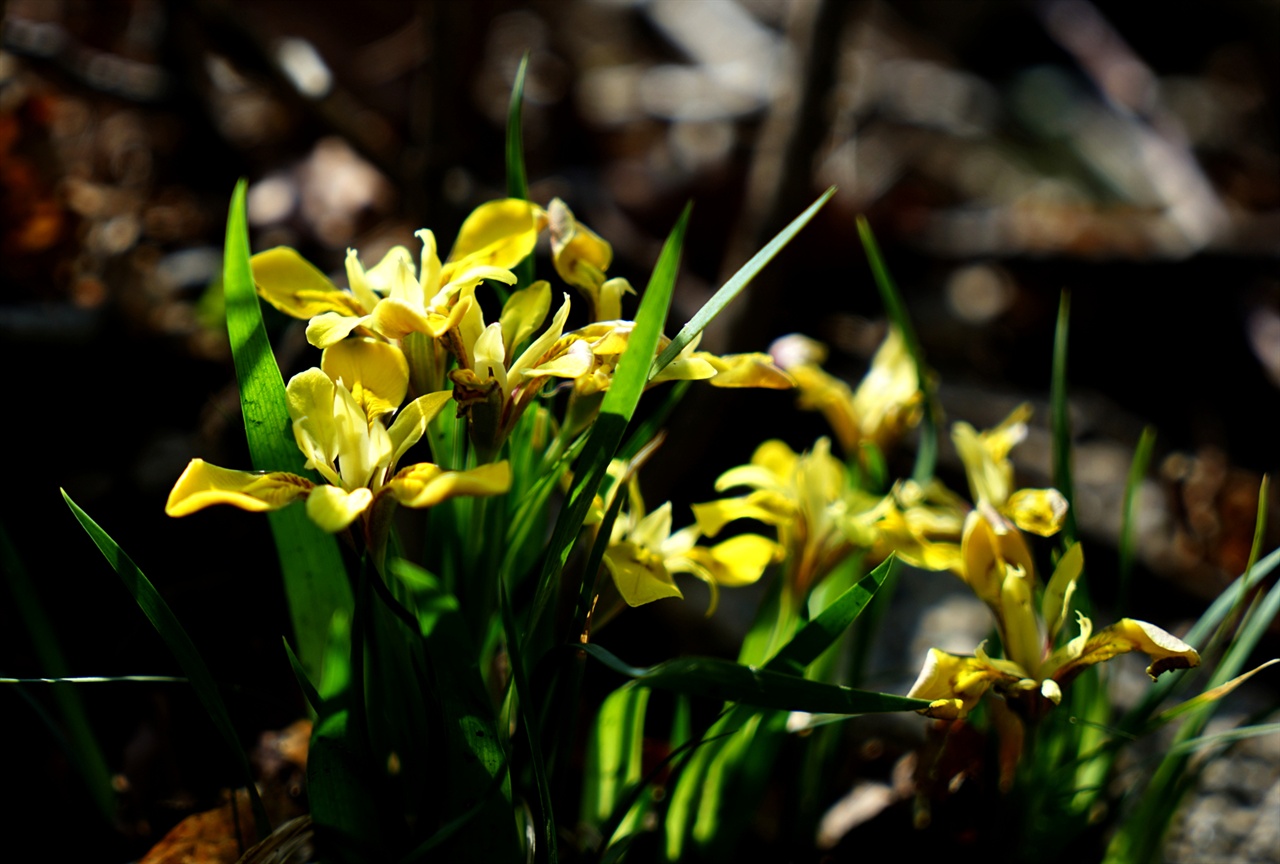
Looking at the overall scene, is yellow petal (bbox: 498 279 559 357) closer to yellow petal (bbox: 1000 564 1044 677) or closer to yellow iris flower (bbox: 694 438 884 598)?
yellow iris flower (bbox: 694 438 884 598)

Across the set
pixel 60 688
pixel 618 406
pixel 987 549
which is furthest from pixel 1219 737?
pixel 60 688

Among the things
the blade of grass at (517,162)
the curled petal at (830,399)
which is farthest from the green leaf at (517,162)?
the curled petal at (830,399)

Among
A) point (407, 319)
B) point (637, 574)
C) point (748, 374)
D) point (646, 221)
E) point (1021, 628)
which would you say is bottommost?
point (646, 221)

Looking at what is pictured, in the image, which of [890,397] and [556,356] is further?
[890,397]

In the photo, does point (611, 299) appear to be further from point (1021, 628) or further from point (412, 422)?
point (1021, 628)

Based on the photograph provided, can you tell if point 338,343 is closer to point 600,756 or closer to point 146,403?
point 600,756

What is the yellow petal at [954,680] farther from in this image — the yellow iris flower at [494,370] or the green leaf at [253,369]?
the green leaf at [253,369]

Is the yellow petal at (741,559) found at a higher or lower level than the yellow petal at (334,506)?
lower

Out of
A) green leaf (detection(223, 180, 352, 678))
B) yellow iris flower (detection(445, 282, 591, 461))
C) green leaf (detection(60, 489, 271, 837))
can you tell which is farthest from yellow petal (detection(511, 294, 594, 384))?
green leaf (detection(60, 489, 271, 837))
